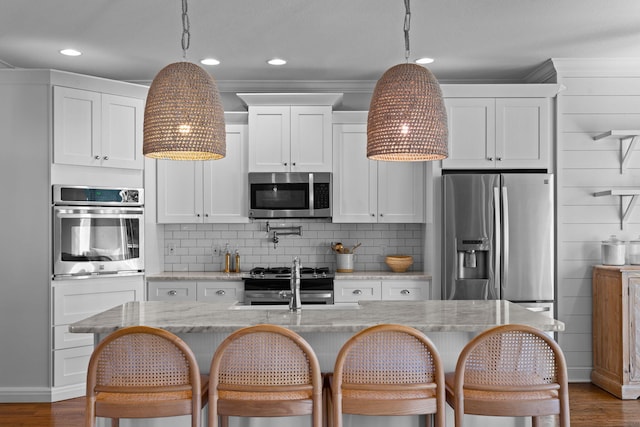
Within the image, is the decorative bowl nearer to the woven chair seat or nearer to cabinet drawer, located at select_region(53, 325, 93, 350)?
cabinet drawer, located at select_region(53, 325, 93, 350)

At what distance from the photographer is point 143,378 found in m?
2.24

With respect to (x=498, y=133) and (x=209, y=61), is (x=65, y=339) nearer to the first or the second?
(x=209, y=61)

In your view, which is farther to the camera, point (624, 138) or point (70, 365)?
point (624, 138)

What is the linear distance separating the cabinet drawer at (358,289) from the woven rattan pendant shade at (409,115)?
8.42 feet

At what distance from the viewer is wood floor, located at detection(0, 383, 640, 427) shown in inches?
145

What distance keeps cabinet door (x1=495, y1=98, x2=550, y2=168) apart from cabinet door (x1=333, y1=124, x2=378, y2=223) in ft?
3.70

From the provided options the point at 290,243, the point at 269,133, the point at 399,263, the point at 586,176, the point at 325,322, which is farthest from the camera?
the point at 290,243

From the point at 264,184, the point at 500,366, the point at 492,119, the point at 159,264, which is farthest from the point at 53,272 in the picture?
the point at 492,119

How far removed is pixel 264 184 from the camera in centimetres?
500

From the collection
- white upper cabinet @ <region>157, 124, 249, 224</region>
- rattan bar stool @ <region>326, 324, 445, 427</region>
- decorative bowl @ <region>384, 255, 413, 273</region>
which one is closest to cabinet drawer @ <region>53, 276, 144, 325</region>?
white upper cabinet @ <region>157, 124, 249, 224</region>

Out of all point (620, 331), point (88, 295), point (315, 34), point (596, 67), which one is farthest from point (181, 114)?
point (596, 67)

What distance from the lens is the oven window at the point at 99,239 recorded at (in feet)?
14.0

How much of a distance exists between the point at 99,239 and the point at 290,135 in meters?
1.85

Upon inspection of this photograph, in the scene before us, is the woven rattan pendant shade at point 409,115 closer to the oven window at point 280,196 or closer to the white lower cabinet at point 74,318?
the oven window at point 280,196
